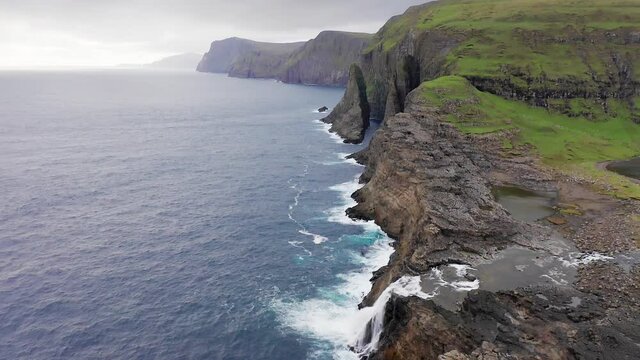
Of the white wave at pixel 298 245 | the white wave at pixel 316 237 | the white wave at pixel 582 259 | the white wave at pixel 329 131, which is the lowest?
the white wave at pixel 298 245

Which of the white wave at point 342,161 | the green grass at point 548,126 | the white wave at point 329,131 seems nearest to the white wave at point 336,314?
the green grass at point 548,126

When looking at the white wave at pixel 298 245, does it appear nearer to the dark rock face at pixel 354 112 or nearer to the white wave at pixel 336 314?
the white wave at pixel 336 314

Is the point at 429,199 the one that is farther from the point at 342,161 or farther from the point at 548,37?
the point at 548,37

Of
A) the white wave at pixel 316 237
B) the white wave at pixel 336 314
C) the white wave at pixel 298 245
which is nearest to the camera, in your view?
the white wave at pixel 336 314

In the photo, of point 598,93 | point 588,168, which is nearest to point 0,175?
point 588,168

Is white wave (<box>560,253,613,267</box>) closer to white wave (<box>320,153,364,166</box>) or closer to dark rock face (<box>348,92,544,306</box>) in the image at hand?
dark rock face (<box>348,92,544,306</box>)

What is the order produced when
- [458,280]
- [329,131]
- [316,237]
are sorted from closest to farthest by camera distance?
[458,280] < [316,237] < [329,131]

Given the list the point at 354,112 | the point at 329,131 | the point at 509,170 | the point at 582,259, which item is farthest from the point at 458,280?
the point at 329,131

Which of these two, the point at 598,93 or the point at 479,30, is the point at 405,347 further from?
the point at 479,30
